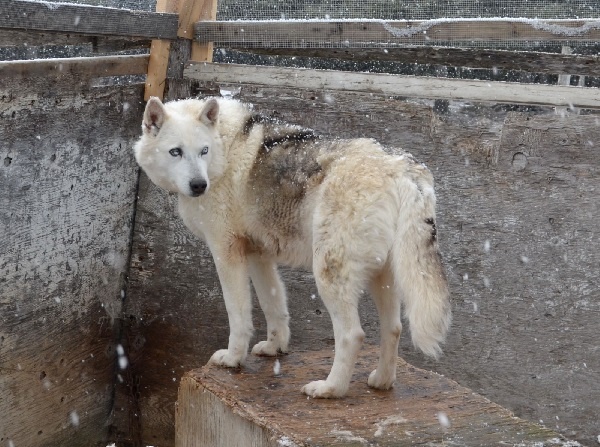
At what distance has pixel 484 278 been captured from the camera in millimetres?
5281

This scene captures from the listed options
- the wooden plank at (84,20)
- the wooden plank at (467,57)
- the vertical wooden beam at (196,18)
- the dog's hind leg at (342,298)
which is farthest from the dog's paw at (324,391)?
the vertical wooden beam at (196,18)

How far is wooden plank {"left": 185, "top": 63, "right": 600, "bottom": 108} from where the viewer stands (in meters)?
5.07

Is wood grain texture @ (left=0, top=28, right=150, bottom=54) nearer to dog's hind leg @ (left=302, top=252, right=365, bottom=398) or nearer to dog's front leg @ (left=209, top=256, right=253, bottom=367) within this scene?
dog's front leg @ (left=209, top=256, right=253, bottom=367)

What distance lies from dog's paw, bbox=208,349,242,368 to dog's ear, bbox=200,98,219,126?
1241 millimetres

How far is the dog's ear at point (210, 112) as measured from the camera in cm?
431

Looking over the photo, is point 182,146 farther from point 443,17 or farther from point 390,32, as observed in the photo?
point 443,17

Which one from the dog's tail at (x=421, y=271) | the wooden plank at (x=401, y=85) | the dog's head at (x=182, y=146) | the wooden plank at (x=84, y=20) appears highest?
the wooden plank at (x=84, y=20)

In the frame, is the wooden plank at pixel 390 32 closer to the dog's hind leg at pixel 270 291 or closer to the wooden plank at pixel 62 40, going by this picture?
the wooden plank at pixel 62 40

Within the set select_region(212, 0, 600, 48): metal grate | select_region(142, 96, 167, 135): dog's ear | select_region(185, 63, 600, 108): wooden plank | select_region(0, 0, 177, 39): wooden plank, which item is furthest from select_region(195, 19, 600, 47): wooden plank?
select_region(142, 96, 167, 135): dog's ear

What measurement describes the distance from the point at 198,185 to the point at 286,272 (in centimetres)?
167

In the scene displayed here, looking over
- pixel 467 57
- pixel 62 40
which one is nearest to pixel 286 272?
pixel 467 57

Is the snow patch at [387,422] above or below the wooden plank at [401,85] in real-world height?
below

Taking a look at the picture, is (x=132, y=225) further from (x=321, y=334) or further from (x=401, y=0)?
(x=401, y=0)

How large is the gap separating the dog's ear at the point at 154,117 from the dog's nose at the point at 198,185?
1.26ft
